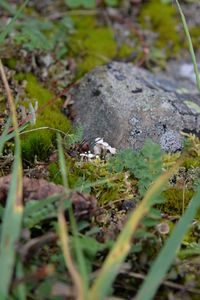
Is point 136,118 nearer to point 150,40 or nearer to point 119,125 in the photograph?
point 119,125

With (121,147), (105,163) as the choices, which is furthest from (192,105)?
(105,163)

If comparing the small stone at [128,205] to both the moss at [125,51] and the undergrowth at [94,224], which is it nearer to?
the undergrowth at [94,224]

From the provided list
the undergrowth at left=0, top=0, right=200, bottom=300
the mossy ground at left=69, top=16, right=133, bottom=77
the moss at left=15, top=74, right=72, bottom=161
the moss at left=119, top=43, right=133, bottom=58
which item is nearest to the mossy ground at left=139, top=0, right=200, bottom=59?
the moss at left=119, top=43, right=133, bottom=58

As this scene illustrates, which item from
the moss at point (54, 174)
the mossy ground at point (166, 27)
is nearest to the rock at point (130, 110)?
the moss at point (54, 174)

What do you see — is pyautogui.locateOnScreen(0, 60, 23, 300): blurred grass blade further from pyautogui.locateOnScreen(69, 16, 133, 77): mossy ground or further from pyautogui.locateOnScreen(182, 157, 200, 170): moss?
pyautogui.locateOnScreen(69, 16, 133, 77): mossy ground

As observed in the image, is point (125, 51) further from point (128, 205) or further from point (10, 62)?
point (128, 205)

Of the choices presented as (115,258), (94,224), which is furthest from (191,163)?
(115,258)
